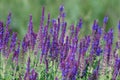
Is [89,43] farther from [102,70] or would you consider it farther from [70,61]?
[70,61]

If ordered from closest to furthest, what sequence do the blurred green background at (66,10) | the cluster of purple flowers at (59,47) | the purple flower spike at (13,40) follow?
the cluster of purple flowers at (59,47) → the purple flower spike at (13,40) → the blurred green background at (66,10)

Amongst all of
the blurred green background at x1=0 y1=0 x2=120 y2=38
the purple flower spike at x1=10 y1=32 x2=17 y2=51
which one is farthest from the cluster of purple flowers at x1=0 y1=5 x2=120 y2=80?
the blurred green background at x1=0 y1=0 x2=120 y2=38

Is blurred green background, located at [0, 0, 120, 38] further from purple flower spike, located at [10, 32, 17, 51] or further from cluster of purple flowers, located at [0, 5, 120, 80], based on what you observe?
purple flower spike, located at [10, 32, 17, 51]

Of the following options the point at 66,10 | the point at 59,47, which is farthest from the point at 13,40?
the point at 66,10

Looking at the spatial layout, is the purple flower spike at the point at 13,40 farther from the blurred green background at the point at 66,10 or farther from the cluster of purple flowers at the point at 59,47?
the blurred green background at the point at 66,10

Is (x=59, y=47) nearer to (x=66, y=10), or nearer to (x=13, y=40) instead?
(x=13, y=40)

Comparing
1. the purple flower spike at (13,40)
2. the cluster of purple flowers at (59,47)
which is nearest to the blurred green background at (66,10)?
the cluster of purple flowers at (59,47)

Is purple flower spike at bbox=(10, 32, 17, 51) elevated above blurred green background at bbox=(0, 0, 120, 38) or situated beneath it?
situated beneath

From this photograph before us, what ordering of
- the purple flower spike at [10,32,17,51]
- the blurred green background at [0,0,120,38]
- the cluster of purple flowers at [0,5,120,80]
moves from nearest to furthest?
the cluster of purple flowers at [0,5,120,80] < the purple flower spike at [10,32,17,51] < the blurred green background at [0,0,120,38]
